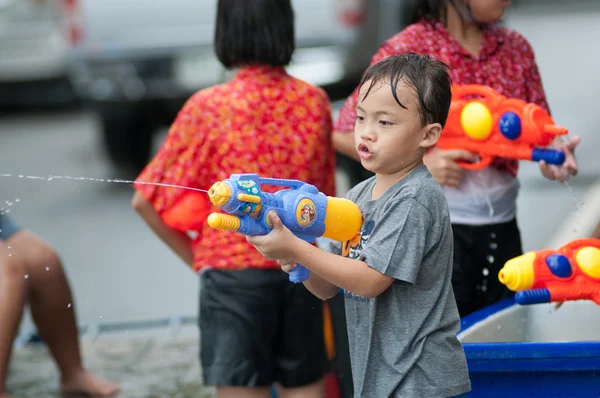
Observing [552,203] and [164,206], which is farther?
[552,203]

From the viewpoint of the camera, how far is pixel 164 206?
103 inches

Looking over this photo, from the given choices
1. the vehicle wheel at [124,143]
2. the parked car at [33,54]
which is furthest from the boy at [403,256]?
the parked car at [33,54]

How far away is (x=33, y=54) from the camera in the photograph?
10.9m

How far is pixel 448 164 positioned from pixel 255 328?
645 mm

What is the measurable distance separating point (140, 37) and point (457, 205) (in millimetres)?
5375

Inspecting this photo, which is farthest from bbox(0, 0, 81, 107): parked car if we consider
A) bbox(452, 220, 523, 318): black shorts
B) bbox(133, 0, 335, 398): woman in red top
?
bbox(452, 220, 523, 318): black shorts

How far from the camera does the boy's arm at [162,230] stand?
2.65 metres

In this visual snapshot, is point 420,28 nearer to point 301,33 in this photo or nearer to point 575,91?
point 301,33

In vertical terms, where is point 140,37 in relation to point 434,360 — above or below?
below

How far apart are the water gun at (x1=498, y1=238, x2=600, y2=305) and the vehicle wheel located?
215 inches

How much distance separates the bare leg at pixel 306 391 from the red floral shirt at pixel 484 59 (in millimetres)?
692

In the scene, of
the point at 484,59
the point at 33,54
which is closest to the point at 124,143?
the point at 33,54

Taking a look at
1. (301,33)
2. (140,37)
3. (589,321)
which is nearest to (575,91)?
(301,33)

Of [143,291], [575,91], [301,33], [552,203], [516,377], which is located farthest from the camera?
[575,91]
